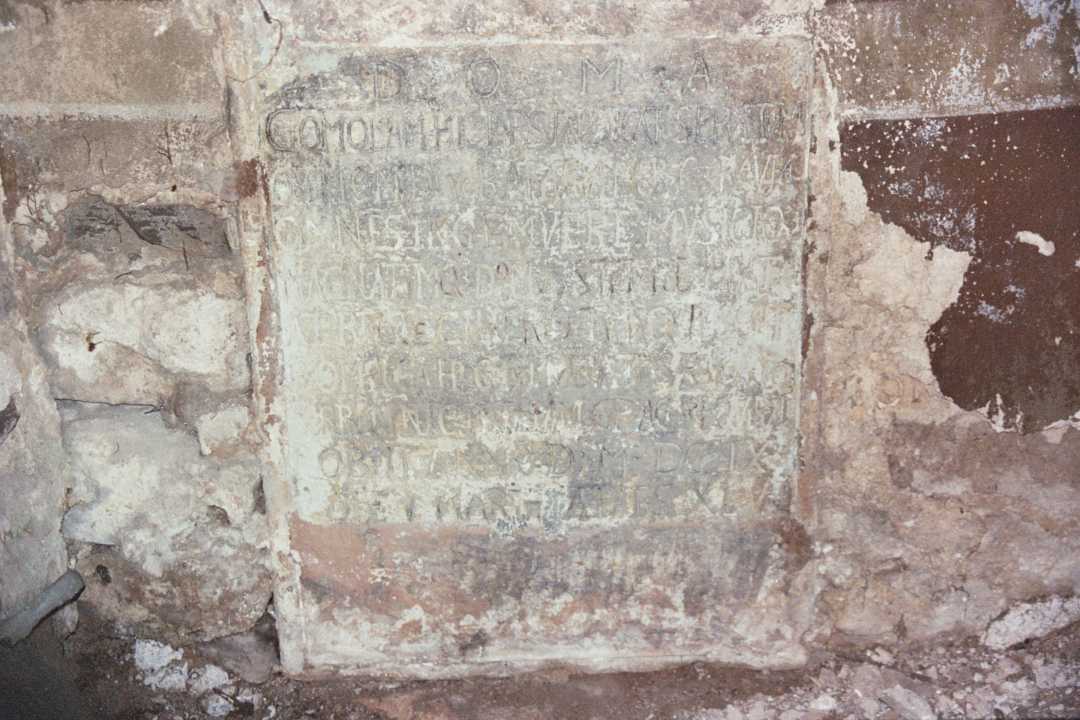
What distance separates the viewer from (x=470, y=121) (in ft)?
6.35

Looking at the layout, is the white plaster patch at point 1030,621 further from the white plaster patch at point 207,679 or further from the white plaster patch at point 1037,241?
the white plaster patch at point 207,679

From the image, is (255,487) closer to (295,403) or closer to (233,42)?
(295,403)

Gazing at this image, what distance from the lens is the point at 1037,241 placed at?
6.62ft

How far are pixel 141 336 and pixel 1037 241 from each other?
2.82 m

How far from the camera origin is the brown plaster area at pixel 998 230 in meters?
1.96

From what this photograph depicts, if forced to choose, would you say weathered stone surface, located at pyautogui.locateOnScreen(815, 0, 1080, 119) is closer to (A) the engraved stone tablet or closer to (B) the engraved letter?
(A) the engraved stone tablet

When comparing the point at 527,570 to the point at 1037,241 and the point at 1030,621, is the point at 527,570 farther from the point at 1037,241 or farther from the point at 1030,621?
the point at 1037,241

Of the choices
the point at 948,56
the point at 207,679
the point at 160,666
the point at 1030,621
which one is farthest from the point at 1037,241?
the point at 160,666

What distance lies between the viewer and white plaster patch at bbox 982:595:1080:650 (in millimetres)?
2217

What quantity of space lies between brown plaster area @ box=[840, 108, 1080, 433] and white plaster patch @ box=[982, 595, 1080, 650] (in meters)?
0.64

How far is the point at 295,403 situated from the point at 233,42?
108 cm

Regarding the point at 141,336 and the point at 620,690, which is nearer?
the point at 141,336

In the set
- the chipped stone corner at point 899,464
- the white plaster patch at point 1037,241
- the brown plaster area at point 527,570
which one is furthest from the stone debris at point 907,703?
the white plaster patch at point 1037,241

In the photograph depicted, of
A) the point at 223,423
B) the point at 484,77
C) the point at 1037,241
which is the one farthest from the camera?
the point at 223,423
